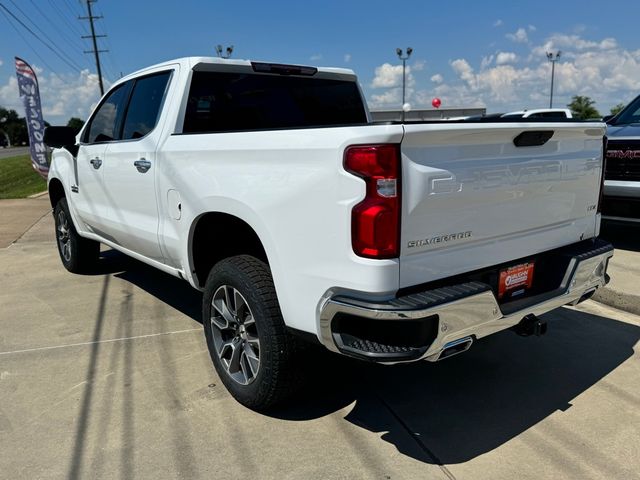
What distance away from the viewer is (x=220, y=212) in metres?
3.10

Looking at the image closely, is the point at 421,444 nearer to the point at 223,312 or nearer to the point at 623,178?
the point at 223,312

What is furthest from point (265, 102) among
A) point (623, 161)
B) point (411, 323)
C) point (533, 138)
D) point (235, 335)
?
point (623, 161)

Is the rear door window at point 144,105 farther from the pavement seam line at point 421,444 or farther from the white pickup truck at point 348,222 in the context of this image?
the pavement seam line at point 421,444

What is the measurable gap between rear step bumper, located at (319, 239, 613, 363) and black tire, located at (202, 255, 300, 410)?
0.42 meters

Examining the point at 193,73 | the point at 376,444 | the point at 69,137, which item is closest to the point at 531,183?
the point at 376,444

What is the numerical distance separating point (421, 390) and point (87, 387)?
6.89ft

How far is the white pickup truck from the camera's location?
229 centimetres

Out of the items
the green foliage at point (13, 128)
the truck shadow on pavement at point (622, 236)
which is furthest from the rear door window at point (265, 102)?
the green foliage at point (13, 128)

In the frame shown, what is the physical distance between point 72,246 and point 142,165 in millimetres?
2670

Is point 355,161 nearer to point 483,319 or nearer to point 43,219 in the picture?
point 483,319

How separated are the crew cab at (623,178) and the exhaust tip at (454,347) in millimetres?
4473

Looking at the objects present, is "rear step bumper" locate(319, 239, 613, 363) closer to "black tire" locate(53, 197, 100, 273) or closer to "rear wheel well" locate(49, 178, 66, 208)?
"black tire" locate(53, 197, 100, 273)

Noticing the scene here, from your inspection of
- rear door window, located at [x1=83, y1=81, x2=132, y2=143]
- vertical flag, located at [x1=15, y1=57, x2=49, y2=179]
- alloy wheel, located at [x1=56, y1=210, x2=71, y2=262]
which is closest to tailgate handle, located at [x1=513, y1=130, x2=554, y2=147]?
rear door window, located at [x1=83, y1=81, x2=132, y2=143]

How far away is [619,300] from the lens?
4758 mm
